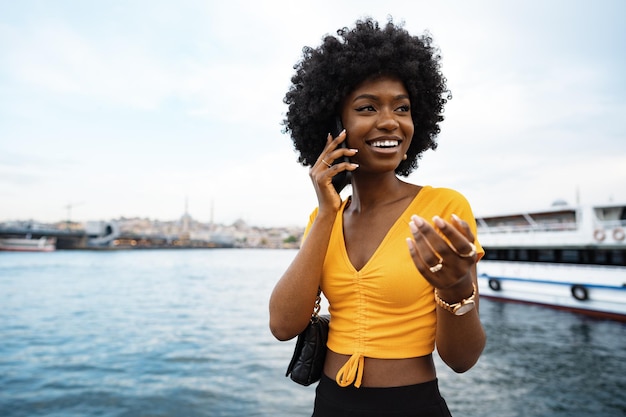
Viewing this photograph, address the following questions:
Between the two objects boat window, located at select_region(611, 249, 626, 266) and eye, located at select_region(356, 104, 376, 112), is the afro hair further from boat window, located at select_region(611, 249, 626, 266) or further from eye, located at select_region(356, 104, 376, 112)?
boat window, located at select_region(611, 249, 626, 266)

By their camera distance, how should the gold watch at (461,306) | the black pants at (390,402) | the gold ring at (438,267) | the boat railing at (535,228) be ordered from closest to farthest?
the gold ring at (438,267) → the gold watch at (461,306) → the black pants at (390,402) → the boat railing at (535,228)

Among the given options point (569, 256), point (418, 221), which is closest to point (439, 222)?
point (418, 221)

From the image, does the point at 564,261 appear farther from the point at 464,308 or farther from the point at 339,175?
the point at 464,308

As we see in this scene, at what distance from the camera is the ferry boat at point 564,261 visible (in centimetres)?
1702

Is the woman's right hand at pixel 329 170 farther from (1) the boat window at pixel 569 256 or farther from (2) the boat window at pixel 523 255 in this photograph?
(2) the boat window at pixel 523 255

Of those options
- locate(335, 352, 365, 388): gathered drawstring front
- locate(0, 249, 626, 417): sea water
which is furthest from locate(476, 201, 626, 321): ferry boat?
locate(335, 352, 365, 388): gathered drawstring front

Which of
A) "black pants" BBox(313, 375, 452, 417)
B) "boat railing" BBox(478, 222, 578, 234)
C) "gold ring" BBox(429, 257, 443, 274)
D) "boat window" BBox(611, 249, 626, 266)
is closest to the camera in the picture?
"gold ring" BBox(429, 257, 443, 274)

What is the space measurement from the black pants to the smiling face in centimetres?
85

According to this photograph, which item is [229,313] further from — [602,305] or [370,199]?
[370,199]

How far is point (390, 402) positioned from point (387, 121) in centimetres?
105

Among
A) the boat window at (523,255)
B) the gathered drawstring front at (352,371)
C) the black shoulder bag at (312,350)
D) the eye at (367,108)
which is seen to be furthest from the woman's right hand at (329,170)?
the boat window at (523,255)

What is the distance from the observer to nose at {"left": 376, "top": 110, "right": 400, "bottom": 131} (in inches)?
68.3

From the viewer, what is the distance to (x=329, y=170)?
67.7 inches

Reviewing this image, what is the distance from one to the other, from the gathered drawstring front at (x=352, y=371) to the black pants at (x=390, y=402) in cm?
4
